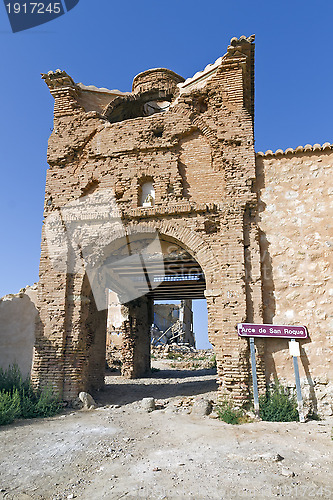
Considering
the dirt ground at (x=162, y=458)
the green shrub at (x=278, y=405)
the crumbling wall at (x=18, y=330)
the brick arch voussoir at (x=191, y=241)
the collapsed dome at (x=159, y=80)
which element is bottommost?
the dirt ground at (x=162, y=458)

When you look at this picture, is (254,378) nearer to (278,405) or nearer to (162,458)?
(278,405)

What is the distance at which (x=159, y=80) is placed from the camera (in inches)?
396

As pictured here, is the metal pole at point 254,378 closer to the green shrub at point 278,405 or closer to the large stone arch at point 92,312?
the green shrub at point 278,405

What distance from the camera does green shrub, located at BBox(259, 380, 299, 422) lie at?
21.0 feet

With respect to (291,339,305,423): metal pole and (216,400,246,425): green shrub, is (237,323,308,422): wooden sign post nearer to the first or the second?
(291,339,305,423): metal pole

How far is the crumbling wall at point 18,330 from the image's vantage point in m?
8.30

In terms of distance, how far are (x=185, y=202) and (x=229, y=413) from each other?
Result: 446cm

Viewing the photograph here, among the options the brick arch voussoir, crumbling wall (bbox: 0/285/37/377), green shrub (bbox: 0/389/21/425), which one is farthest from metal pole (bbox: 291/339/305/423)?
crumbling wall (bbox: 0/285/37/377)

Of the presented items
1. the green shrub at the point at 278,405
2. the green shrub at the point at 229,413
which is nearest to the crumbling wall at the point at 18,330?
the green shrub at the point at 229,413

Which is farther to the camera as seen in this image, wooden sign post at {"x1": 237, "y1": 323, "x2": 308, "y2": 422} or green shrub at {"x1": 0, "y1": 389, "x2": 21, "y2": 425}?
wooden sign post at {"x1": 237, "y1": 323, "x2": 308, "y2": 422}

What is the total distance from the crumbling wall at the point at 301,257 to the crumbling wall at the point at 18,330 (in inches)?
212

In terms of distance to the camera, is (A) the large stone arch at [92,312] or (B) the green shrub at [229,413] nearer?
(B) the green shrub at [229,413]

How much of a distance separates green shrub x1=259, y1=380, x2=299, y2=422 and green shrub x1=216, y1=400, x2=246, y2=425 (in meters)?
0.42

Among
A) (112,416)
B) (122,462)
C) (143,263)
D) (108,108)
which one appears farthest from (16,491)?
(108,108)
